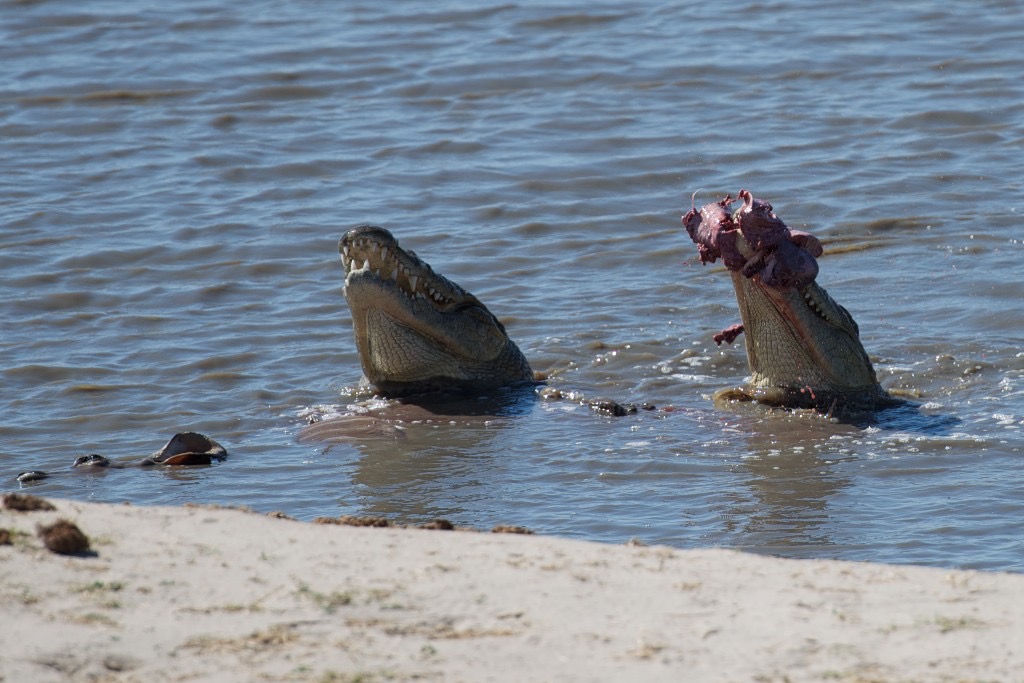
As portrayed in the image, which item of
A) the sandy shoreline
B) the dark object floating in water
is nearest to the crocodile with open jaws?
the dark object floating in water

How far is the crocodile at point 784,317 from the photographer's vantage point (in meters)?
7.30

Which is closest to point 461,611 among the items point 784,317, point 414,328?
point 784,317

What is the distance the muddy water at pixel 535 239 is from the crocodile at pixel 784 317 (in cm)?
17

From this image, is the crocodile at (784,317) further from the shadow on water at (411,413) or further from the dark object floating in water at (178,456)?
the dark object floating in water at (178,456)

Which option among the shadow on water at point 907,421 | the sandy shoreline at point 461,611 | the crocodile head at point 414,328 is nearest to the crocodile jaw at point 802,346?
the shadow on water at point 907,421

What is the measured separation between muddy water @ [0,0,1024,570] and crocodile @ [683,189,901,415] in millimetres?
170

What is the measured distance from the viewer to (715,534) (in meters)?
6.20

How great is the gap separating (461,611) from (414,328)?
13.1ft

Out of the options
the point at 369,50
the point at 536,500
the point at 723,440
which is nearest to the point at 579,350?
the point at 723,440

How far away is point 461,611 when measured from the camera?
438 centimetres

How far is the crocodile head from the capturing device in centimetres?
802

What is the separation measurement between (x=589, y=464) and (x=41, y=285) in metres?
4.76

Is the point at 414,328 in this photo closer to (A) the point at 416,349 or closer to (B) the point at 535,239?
(A) the point at 416,349

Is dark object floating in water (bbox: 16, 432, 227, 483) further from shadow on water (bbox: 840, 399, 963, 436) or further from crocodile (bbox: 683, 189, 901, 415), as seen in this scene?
shadow on water (bbox: 840, 399, 963, 436)
